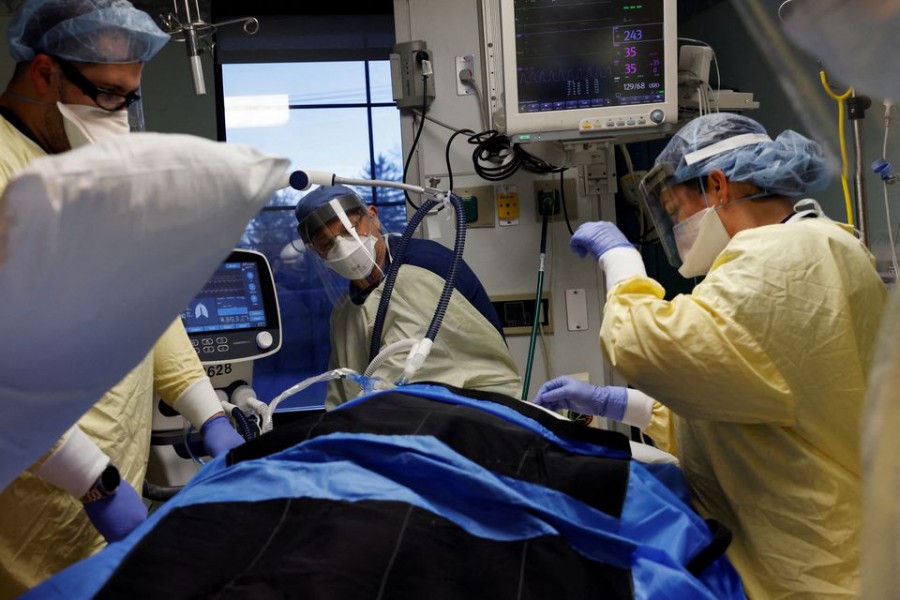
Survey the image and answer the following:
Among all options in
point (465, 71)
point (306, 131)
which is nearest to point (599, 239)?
Answer: point (465, 71)

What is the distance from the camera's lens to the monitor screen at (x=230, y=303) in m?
2.42

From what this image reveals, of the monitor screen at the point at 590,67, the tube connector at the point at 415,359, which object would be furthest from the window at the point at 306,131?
the tube connector at the point at 415,359

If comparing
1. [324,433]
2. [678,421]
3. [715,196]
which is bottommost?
[678,421]

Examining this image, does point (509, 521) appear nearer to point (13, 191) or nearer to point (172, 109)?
point (13, 191)

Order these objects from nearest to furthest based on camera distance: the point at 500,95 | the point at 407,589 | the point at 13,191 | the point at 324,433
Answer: the point at 13,191, the point at 407,589, the point at 324,433, the point at 500,95

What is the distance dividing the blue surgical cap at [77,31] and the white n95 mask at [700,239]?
1.12m

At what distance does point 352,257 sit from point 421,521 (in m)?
1.44

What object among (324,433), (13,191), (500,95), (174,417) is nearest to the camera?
(13,191)

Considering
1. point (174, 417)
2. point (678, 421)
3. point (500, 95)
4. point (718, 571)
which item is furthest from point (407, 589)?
point (500, 95)

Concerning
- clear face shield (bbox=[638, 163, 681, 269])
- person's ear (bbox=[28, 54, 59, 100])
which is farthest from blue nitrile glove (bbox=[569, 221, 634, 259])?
person's ear (bbox=[28, 54, 59, 100])

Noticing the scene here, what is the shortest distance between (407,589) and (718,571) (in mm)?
578

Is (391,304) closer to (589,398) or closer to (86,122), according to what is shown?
(589,398)

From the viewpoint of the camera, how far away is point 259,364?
14.6 ft

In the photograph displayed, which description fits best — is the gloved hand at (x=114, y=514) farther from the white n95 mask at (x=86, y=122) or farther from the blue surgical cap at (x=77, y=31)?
the blue surgical cap at (x=77, y=31)
